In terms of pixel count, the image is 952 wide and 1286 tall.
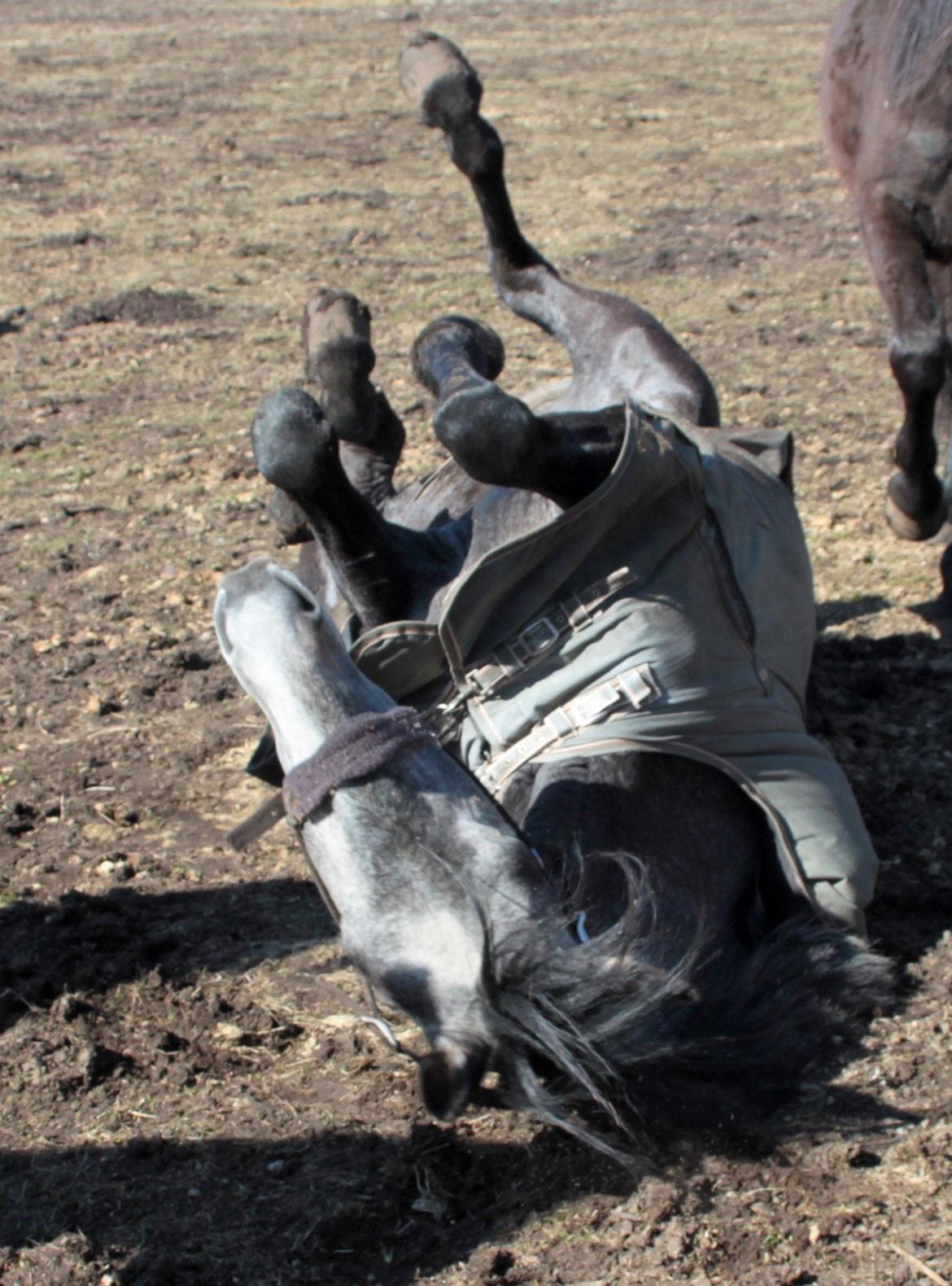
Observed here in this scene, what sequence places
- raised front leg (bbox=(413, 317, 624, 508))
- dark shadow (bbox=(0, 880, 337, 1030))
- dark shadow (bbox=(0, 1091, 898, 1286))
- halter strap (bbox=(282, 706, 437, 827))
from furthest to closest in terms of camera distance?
dark shadow (bbox=(0, 880, 337, 1030)) → raised front leg (bbox=(413, 317, 624, 508)) → halter strap (bbox=(282, 706, 437, 827)) → dark shadow (bbox=(0, 1091, 898, 1286))

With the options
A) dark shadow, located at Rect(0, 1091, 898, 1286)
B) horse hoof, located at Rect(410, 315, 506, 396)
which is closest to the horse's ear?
dark shadow, located at Rect(0, 1091, 898, 1286)

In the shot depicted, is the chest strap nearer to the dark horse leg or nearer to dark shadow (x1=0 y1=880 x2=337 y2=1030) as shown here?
dark shadow (x1=0 y1=880 x2=337 y2=1030)

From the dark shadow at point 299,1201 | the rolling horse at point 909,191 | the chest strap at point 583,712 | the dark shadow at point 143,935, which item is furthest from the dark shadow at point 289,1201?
the rolling horse at point 909,191

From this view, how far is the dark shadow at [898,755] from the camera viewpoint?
340 cm

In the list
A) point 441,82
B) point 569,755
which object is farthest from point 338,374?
point 569,755

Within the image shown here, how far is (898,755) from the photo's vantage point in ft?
13.2

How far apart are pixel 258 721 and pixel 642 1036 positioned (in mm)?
2107

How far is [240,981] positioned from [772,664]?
1293mm

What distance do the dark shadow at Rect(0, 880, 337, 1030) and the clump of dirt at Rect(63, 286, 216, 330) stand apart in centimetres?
480

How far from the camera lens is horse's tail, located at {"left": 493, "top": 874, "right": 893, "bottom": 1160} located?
8.18ft

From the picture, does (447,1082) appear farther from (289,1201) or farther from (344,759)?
(344,759)

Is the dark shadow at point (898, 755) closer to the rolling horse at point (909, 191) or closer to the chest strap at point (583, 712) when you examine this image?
the rolling horse at point (909, 191)

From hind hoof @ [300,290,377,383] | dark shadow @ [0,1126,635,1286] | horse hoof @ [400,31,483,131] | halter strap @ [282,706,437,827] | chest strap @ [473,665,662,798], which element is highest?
horse hoof @ [400,31,483,131]

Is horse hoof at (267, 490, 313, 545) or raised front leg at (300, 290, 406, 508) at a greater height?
raised front leg at (300, 290, 406, 508)
